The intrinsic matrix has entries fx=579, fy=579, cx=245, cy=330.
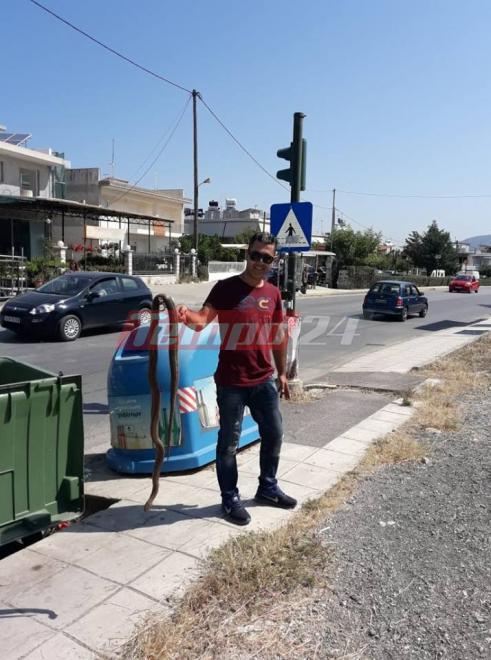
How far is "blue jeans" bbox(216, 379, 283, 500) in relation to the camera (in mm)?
3650

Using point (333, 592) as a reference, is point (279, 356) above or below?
above

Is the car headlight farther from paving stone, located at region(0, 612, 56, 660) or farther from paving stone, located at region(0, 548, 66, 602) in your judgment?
paving stone, located at region(0, 612, 56, 660)

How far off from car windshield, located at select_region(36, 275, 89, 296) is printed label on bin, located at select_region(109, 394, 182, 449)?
336 inches

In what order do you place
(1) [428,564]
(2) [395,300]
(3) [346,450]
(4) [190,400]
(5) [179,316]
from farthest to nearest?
(2) [395,300] → (3) [346,450] → (4) [190,400] → (5) [179,316] → (1) [428,564]

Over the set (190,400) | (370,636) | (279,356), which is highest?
(279,356)

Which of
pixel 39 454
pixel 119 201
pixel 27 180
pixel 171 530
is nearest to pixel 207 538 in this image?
pixel 171 530

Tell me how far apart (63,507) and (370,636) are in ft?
6.14

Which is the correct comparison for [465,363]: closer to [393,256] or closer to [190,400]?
[190,400]

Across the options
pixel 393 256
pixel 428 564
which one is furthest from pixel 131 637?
pixel 393 256

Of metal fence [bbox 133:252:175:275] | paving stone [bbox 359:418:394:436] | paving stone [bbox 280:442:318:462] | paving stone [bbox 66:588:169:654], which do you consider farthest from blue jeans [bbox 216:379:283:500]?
metal fence [bbox 133:252:175:275]

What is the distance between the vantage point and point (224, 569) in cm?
299

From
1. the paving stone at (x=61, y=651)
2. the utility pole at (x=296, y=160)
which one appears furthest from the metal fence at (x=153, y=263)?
the paving stone at (x=61, y=651)

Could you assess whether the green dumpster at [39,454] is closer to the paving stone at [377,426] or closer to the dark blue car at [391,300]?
the paving stone at [377,426]

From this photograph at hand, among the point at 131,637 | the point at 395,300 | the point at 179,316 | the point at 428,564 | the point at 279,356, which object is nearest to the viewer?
the point at 131,637
